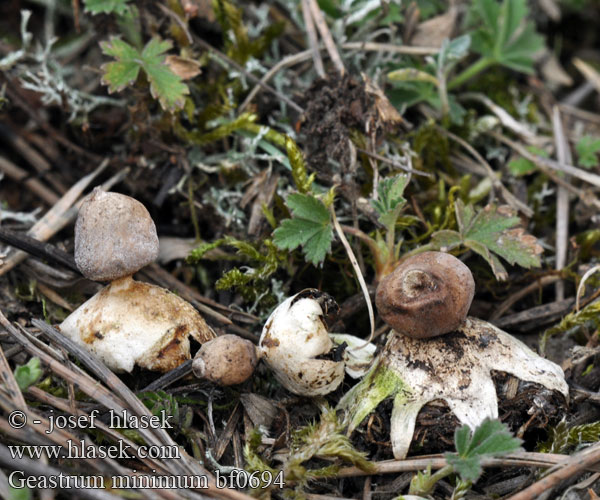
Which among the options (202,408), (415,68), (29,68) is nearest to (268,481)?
(202,408)

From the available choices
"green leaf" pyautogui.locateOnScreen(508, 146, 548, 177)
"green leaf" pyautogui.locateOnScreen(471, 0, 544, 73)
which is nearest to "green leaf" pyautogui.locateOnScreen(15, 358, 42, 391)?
"green leaf" pyautogui.locateOnScreen(508, 146, 548, 177)

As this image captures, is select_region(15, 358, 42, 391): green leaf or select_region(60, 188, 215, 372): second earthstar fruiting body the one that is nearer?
select_region(15, 358, 42, 391): green leaf

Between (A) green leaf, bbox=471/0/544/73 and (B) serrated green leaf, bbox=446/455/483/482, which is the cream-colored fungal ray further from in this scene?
(A) green leaf, bbox=471/0/544/73

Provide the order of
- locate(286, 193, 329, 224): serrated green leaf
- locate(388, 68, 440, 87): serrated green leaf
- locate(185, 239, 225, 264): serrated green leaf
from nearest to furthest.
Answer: locate(286, 193, 329, 224): serrated green leaf < locate(185, 239, 225, 264): serrated green leaf < locate(388, 68, 440, 87): serrated green leaf

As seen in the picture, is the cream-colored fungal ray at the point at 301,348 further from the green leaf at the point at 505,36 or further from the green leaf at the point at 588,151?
the green leaf at the point at 505,36

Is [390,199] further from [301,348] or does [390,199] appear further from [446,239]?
[301,348]

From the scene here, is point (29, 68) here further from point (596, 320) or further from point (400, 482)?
point (596, 320)

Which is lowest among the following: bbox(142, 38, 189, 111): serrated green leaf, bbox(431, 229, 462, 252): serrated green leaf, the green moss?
the green moss

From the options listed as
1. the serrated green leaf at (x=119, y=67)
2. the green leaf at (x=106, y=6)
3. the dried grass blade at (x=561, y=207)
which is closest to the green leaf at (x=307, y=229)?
the serrated green leaf at (x=119, y=67)
